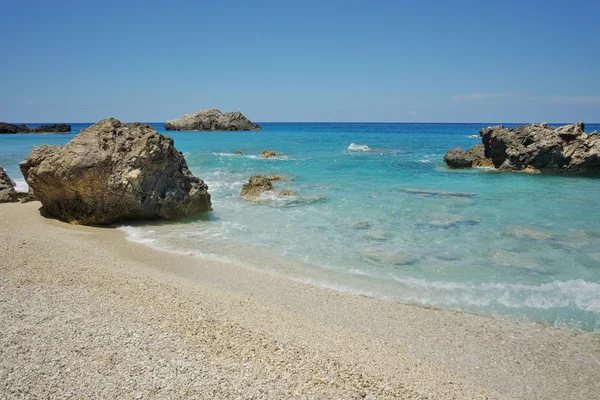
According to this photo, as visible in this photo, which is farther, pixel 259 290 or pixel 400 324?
pixel 259 290

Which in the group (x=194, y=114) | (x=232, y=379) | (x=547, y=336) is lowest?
(x=547, y=336)

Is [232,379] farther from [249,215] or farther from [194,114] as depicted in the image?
[194,114]

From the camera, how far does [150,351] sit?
404 centimetres

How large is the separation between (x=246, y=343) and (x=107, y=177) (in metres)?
7.41

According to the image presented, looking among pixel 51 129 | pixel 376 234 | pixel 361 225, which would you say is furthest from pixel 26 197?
pixel 51 129

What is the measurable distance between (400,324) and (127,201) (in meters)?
7.63

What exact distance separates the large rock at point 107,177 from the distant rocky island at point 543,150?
19.5m

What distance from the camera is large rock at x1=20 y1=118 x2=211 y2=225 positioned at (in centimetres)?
997

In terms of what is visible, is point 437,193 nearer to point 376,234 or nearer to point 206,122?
point 376,234

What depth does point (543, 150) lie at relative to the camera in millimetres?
22203

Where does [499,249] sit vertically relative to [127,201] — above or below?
below

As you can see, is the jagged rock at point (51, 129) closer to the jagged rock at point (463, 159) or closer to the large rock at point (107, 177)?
the jagged rock at point (463, 159)

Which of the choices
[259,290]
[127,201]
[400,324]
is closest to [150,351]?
[259,290]

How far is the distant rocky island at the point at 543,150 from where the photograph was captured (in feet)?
70.2
